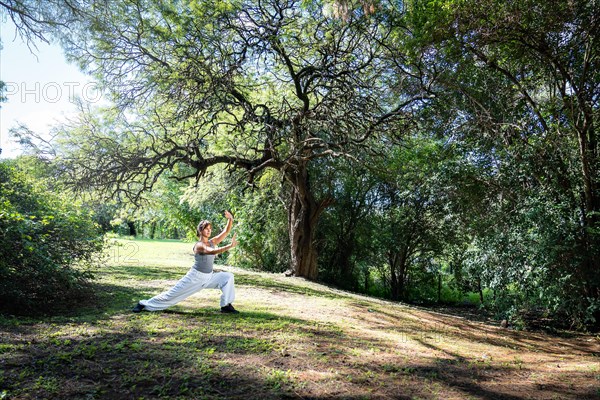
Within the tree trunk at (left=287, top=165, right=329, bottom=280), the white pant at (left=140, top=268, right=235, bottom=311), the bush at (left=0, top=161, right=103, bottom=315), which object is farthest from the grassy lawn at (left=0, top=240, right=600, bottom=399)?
the tree trunk at (left=287, top=165, right=329, bottom=280)

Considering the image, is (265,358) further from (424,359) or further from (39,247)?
(39,247)

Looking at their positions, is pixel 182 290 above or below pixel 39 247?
below

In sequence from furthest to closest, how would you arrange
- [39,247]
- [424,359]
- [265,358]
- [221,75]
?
1. [221,75]
2. [39,247]
3. [424,359]
4. [265,358]

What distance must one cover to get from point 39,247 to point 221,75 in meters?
6.37

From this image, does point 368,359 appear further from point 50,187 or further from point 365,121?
point 50,187

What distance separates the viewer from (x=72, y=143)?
1230 centimetres

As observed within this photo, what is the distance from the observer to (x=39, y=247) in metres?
6.19

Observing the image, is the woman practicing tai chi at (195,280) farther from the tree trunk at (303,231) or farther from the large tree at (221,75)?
the tree trunk at (303,231)

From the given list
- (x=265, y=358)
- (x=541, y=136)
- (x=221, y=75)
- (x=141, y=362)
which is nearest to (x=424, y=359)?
(x=265, y=358)

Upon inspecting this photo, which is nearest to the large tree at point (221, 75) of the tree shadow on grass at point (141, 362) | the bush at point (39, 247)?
the bush at point (39, 247)

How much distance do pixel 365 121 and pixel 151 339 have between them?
8.38m

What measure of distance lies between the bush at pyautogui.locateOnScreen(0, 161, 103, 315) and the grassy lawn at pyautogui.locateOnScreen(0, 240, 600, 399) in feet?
1.44

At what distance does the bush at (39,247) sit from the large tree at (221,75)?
12.2 ft

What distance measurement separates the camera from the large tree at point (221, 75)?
1040cm
